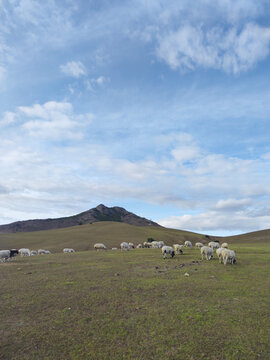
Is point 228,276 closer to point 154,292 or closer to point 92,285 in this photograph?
point 154,292

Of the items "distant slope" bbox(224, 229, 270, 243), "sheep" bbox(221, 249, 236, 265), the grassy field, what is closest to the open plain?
the grassy field

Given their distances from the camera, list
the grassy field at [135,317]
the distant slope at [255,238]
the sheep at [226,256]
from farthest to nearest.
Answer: the distant slope at [255,238] → the sheep at [226,256] → the grassy field at [135,317]

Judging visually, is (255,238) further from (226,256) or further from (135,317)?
(135,317)

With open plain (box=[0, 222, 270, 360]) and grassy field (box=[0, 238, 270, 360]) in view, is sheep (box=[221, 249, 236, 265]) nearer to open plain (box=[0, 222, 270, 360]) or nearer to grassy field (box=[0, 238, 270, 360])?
open plain (box=[0, 222, 270, 360])

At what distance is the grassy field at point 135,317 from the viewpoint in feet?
25.1

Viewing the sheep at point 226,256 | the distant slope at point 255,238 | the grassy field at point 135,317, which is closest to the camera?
the grassy field at point 135,317

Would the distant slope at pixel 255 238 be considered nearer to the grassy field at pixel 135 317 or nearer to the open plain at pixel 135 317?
the open plain at pixel 135 317

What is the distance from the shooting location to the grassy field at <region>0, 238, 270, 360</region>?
7.64 m

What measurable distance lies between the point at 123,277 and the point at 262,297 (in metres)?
8.69

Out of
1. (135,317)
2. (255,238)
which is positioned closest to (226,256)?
(135,317)

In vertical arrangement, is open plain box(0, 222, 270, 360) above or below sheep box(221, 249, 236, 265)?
below

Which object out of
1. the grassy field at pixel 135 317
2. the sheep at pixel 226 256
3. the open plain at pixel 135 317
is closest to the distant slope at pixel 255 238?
the sheep at pixel 226 256

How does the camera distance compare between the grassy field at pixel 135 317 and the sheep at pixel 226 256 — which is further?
the sheep at pixel 226 256

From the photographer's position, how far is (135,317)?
9883mm
